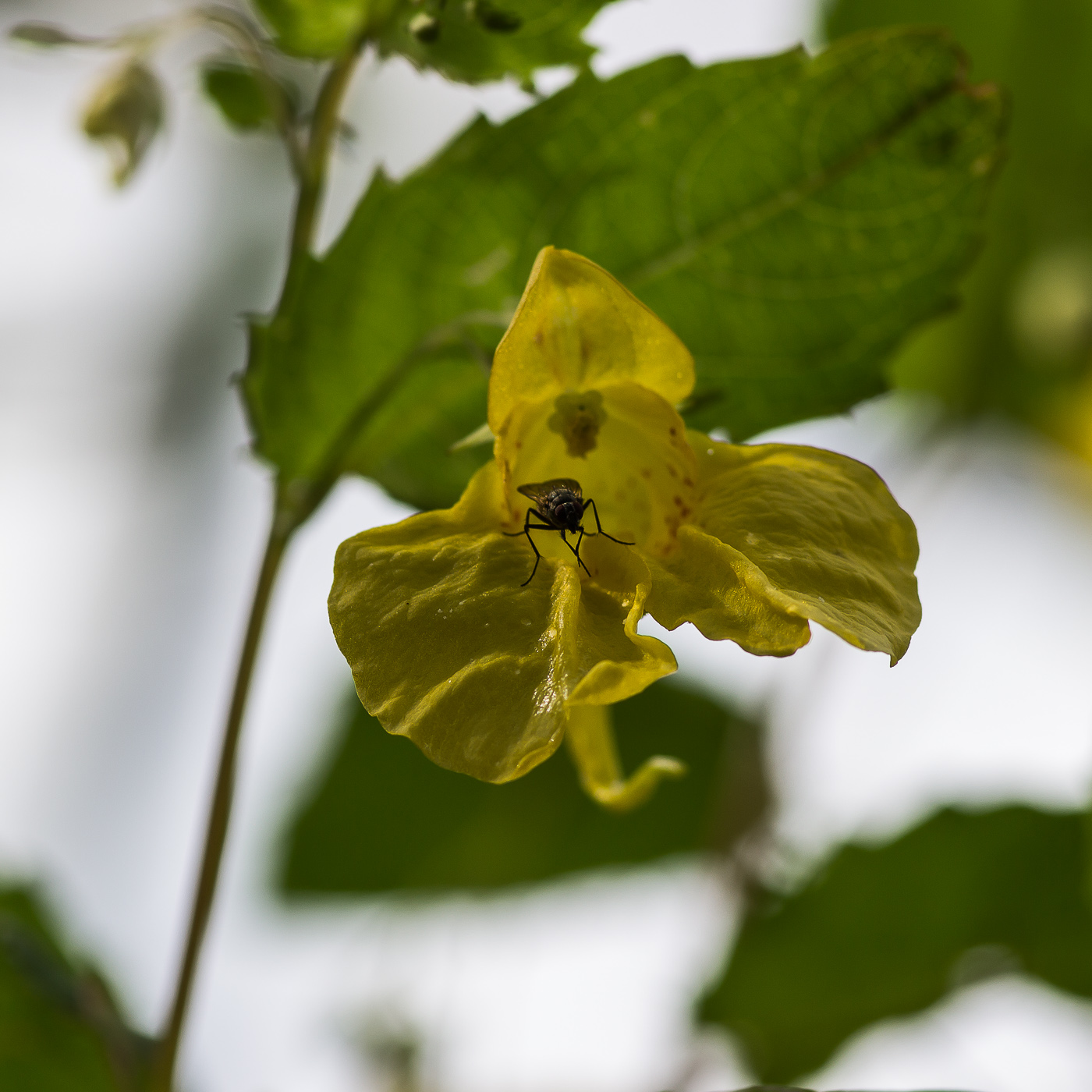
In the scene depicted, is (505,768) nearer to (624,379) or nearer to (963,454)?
(624,379)

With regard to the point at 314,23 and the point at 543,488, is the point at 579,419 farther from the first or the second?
the point at 314,23

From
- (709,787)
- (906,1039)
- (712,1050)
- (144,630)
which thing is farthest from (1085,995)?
(144,630)

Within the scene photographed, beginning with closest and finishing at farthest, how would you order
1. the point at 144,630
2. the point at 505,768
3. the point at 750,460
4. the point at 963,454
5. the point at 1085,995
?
the point at 505,768 < the point at 750,460 < the point at 1085,995 < the point at 963,454 < the point at 144,630

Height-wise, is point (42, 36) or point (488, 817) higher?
point (42, 36)

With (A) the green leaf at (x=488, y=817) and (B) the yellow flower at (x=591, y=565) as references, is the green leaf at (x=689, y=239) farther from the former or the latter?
(A) the green leaf at (x=488, y=817)

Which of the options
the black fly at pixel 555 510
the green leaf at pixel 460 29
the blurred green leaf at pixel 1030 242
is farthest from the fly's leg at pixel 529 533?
the blurred green leaf at pixel 1030 242

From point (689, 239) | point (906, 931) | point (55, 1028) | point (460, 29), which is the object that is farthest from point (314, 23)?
point (906, 931)
